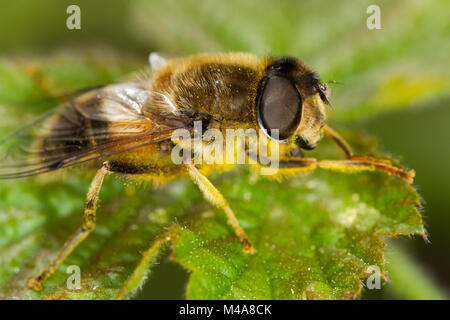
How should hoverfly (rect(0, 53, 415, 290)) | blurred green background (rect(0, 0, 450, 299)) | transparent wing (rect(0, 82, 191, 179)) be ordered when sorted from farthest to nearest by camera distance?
blurred green background (rect(0, 0, 450, 299)), transparent wing (rect(0, 82, 191, 179)), hoverfly (rect(0, 53, 415, 290))

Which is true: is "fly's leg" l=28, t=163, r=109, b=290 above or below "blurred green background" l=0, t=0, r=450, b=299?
below

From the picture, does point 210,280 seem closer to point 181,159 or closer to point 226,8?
point 181,159

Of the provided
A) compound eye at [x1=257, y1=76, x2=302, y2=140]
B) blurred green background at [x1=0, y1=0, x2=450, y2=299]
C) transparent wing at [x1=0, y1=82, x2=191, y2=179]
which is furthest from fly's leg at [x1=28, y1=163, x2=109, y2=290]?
compound eye at [x1=257, y1=76, x2=302, y2=140]

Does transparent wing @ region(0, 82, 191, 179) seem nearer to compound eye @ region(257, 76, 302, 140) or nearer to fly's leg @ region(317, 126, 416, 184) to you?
compound eye @ region(257, 76, 302, 140)

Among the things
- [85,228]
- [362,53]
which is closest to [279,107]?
[85,228]

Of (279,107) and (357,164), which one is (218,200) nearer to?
(279,107)

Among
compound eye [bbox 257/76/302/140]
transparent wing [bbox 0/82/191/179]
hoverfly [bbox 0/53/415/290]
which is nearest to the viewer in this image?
compound eye [bbox 257/76/302/140]

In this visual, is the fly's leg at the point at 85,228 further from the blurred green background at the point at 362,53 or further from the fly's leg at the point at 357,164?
the fly's leg at the point at 357,164
